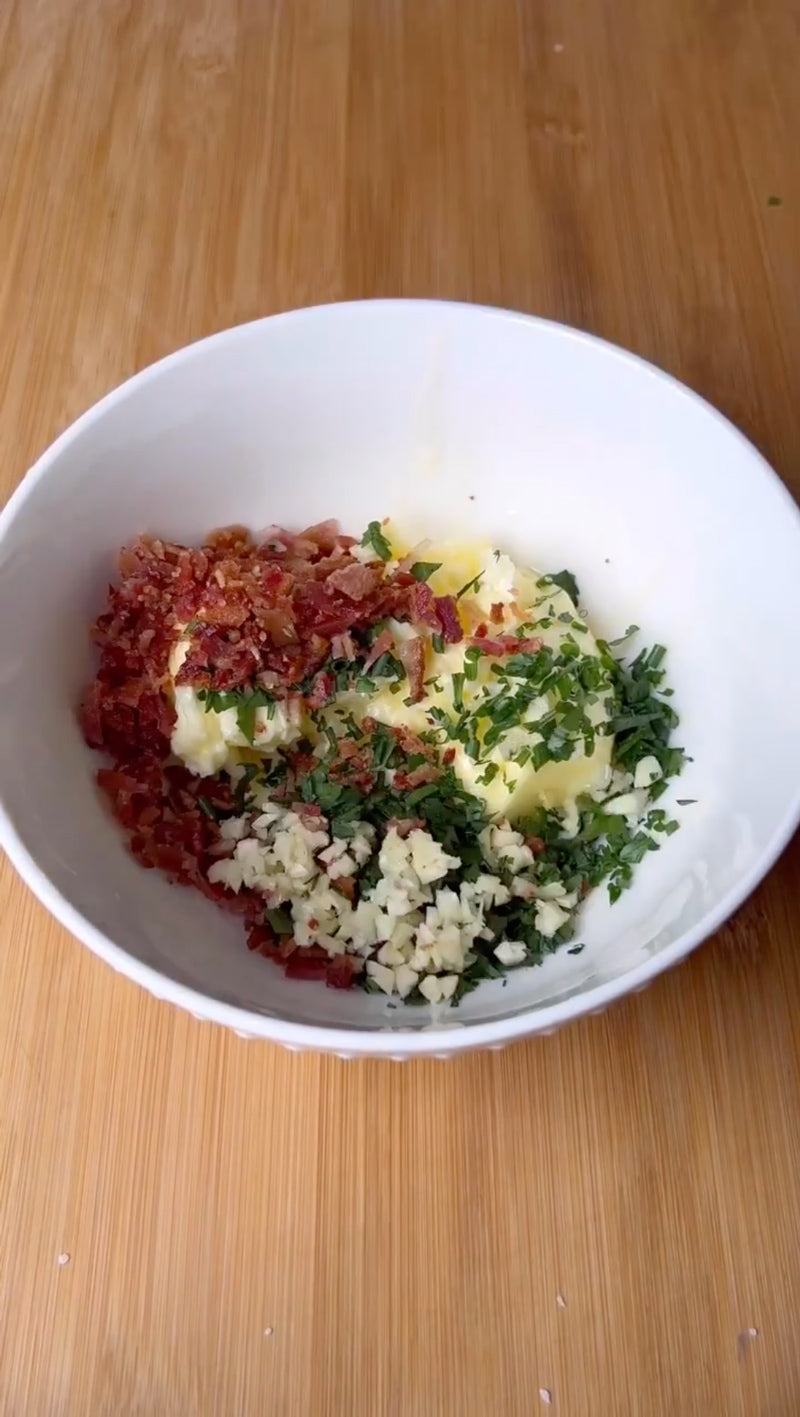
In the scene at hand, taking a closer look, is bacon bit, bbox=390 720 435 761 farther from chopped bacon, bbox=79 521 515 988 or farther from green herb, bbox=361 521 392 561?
green herb, bbox=361 521 392 561

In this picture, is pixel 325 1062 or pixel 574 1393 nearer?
pixel 574 1393

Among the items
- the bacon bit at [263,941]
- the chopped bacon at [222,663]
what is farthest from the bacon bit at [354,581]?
the bacon bit at [263,941]

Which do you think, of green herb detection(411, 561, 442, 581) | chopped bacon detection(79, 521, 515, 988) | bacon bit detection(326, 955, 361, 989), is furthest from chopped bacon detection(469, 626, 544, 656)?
bacon bit detection(326, 955, 361, 989)

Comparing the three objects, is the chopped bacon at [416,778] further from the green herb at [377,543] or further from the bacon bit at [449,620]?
the green herb at [377,543]

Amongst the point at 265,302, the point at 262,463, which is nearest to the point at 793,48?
the point at 265,302

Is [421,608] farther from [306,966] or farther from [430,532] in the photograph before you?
[306,966]

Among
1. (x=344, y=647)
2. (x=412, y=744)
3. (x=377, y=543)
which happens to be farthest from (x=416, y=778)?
(x=377, y=543)

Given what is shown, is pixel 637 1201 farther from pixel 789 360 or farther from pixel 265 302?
pixel 265 302
